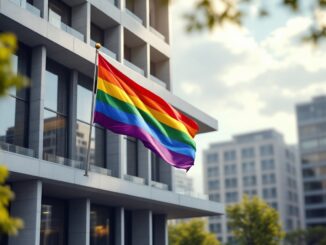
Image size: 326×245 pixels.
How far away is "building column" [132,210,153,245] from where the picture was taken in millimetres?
39469

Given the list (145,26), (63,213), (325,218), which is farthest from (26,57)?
(325,218)

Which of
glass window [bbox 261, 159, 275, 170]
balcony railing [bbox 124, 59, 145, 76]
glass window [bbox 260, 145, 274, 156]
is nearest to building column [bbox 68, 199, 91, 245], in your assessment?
balcony railing [bbox 124, 59, 145, 76]

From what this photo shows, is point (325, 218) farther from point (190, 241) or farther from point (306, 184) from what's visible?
point (190, 241)

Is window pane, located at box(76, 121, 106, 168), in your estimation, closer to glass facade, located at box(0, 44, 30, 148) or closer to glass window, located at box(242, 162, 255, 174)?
glass facade, located at box(0, 44, 30, 148)

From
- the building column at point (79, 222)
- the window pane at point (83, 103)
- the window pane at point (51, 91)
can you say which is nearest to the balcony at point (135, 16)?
the window pane at point (83, 103)

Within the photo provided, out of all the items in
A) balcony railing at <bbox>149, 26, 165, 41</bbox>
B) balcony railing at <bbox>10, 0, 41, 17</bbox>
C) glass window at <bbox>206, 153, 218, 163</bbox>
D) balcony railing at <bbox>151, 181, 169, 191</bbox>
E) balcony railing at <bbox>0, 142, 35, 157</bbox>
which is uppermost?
glass window at <bbox>206, 153, 218, 163</bbox>

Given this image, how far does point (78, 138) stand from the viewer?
33781 mm

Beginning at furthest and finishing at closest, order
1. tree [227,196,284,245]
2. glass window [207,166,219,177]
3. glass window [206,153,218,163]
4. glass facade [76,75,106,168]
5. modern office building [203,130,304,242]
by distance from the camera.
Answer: glass window [206,153,218,163] → glass window [207,166,219,177] → modern office building [203,130,304,242] → tree [227,196,284,245] → glass facade [76,75,106,168]

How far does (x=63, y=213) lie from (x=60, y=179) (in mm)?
6034

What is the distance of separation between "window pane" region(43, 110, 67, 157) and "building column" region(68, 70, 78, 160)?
29cm

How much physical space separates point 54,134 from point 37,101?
323cm

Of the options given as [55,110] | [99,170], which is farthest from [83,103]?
[99,170]

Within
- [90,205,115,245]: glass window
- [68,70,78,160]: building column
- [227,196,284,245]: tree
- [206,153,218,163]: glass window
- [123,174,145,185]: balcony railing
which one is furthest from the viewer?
[206,153,218,163]: glass window

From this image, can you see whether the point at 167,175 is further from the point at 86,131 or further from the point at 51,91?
the point at 51,91
